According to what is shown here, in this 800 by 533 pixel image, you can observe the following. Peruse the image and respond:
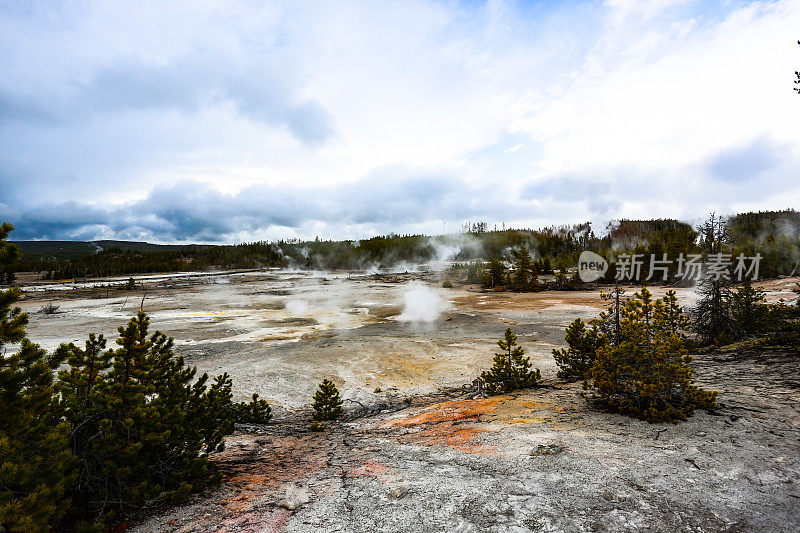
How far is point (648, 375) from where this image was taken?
591 cm

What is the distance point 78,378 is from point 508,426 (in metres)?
6.35

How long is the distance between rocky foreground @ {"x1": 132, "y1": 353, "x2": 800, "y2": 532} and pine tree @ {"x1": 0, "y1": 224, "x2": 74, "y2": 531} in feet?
3.30

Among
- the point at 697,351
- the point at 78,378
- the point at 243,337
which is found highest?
the point at 78,378

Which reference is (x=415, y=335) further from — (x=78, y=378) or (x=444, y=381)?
(x=78, y=378)

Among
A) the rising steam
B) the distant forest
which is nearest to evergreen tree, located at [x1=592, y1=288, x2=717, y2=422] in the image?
the rising steam

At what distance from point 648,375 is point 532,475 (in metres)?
3.25

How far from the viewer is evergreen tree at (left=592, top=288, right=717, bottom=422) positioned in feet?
18.6

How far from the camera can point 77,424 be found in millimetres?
3869

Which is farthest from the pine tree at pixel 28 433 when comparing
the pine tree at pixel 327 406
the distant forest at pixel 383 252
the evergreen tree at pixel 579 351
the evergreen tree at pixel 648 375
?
the distant forest at pixel 383 252

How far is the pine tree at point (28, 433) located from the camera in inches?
107

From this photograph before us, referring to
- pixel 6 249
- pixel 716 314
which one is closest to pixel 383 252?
pixel 716 314

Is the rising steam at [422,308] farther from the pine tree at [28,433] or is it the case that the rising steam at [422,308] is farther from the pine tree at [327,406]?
the pine tree at [28,433]

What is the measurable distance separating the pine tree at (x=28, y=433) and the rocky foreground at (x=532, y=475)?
3.30 feet

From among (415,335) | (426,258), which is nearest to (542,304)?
(415,335)
